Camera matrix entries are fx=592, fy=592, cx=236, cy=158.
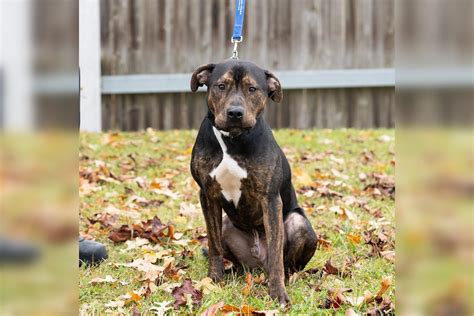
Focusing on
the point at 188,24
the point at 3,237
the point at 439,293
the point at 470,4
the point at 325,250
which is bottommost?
the point at 325,250

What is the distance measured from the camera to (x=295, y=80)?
29.0 ft

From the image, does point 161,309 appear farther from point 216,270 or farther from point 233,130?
point 233,130

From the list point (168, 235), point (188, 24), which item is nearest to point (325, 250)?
point (168, 235)

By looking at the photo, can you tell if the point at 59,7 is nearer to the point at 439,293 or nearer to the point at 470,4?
the point at 470,4

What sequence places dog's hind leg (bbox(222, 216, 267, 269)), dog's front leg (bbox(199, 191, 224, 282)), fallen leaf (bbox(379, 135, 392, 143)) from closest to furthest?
dog's front leg (bbox(199, 191, 224, 282))
dog's hind leg (bbox(222, 216, 267, 269))
fallen leaf (bbox(379, 135, 392, 143))

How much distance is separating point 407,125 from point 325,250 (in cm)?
345

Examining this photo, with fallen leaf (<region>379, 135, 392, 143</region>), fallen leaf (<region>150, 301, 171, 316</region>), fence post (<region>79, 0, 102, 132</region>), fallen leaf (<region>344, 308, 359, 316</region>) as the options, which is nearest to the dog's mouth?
fallen leaf (<region>150, 301, 171, 316</region>)

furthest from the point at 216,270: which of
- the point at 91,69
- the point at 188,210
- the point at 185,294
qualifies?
the point at 91,69

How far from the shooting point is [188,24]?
29.5 feet

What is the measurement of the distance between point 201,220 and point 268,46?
435 cm

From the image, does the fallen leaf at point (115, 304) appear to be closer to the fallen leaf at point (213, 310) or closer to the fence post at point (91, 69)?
the fallen leaf at point (213, 310)

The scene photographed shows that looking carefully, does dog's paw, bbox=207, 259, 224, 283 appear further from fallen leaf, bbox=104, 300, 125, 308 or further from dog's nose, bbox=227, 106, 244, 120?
dog's nose, bbox=227, 106, 244, 120

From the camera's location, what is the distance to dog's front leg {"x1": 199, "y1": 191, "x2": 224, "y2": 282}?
12.5ft

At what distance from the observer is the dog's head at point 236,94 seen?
3.29 metres
